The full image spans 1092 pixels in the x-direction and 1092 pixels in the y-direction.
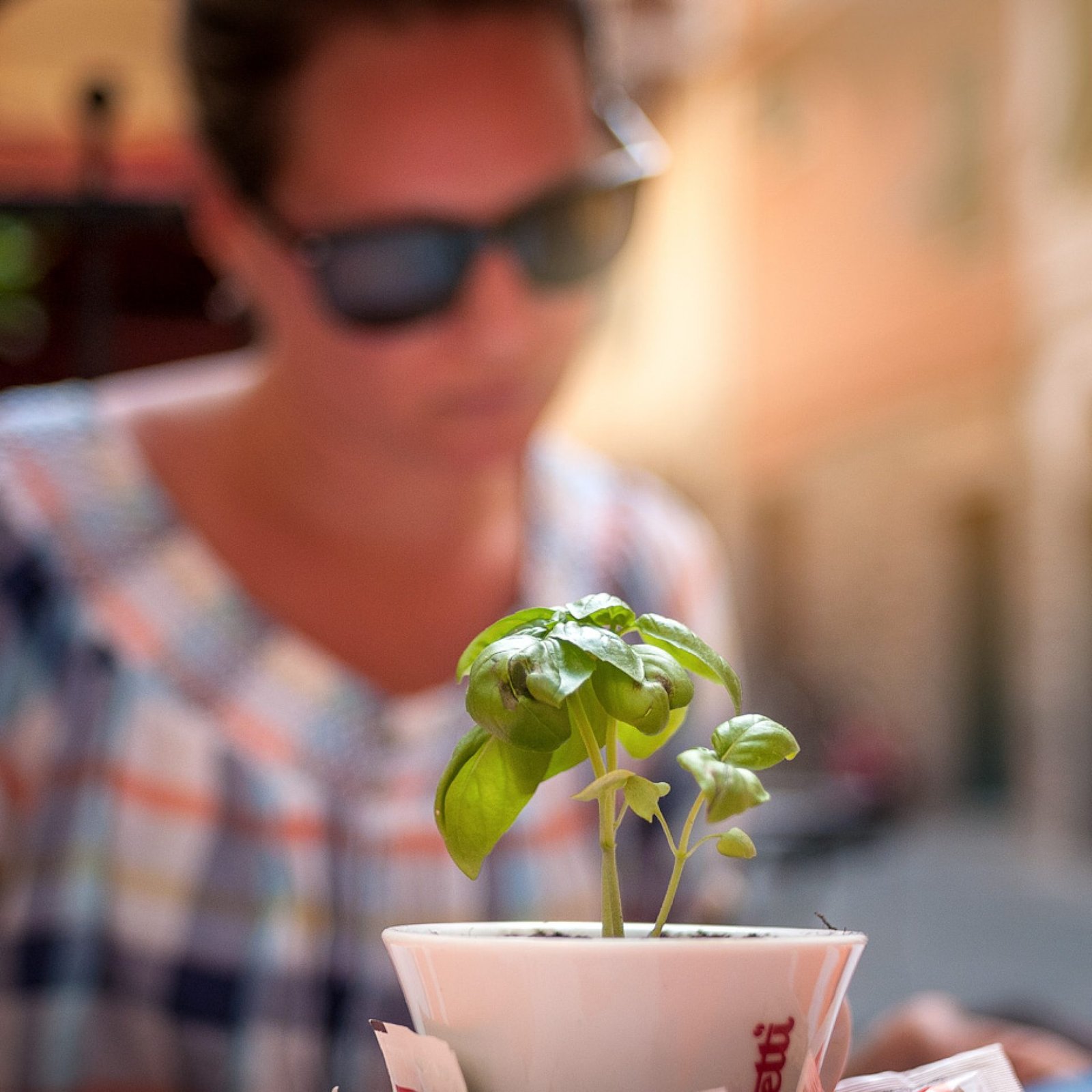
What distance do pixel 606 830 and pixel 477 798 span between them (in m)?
0.04

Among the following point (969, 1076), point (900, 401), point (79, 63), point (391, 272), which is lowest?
point (969, 1076)

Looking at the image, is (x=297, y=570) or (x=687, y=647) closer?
(x=687, y=647)

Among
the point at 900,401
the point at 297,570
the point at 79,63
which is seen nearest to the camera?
the point at 297,570

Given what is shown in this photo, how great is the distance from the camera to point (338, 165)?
1.10 metres

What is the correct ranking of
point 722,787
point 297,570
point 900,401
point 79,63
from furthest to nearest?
point 900,401
point 79,63
point 297,570
point 722,787

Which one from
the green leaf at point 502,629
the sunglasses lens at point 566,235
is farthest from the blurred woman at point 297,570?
the green leaf at point 502,629

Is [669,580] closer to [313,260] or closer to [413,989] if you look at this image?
[313,260]

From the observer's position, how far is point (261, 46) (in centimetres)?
111

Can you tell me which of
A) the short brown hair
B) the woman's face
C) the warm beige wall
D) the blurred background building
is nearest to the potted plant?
the woman's face

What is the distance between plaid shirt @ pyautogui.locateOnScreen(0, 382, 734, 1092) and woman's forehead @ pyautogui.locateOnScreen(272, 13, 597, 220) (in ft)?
1.00

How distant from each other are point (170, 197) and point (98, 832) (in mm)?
910

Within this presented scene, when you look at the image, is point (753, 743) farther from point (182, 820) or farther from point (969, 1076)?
point (182, 820)

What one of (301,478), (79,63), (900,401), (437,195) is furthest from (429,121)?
(900,401)

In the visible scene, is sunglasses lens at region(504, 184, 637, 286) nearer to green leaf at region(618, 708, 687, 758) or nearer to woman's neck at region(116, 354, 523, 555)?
woman's neck at region(116, 354, 523, 555)
